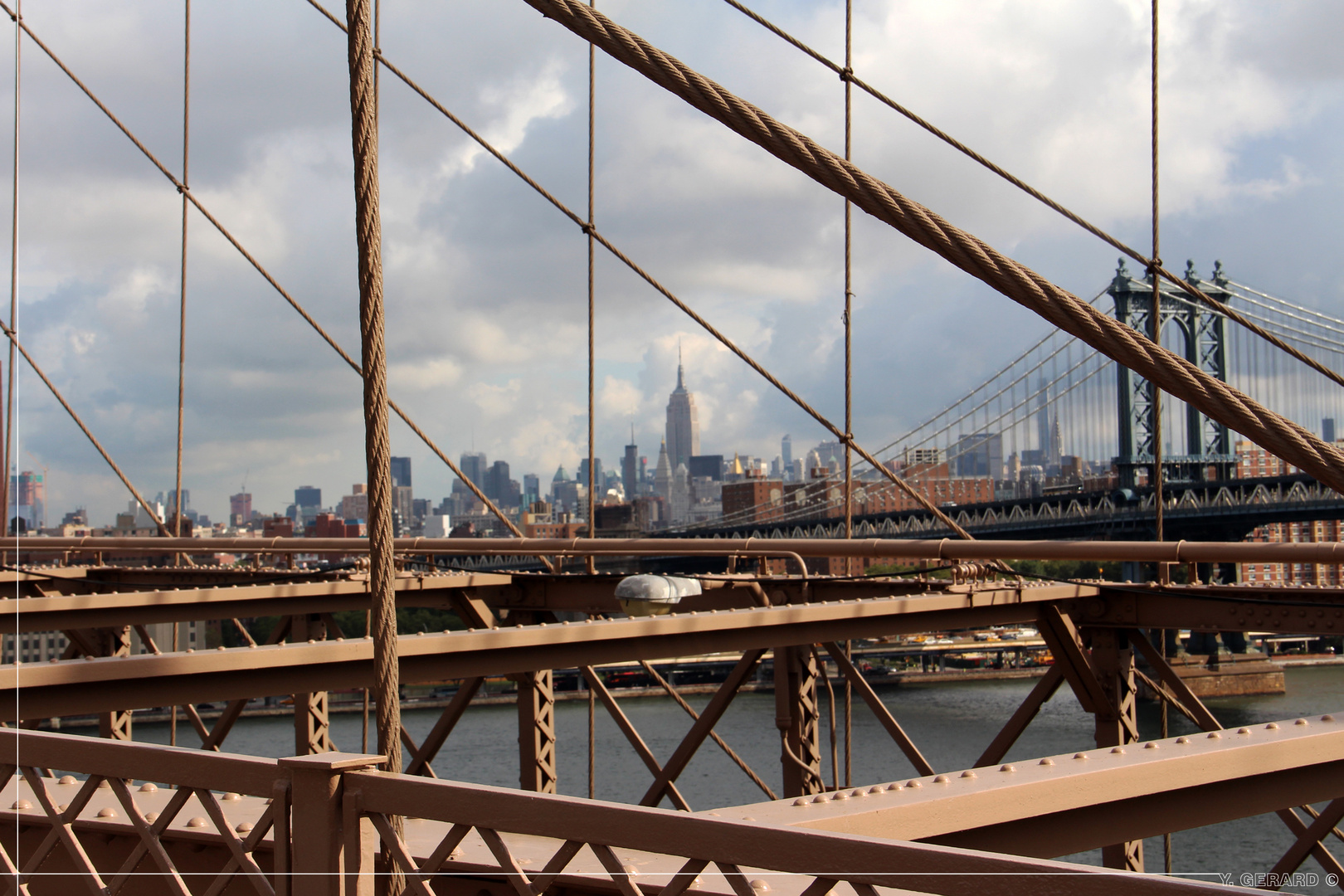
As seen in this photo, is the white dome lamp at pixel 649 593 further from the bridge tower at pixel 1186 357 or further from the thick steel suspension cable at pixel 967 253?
the bridge tower at pixel 1186 357

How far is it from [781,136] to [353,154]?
3.74ft

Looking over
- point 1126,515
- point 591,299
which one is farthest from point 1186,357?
point 591,299

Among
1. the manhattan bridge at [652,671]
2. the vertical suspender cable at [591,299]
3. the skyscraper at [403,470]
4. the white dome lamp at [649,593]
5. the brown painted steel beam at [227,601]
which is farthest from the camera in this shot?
the skyscraper at [403,470]

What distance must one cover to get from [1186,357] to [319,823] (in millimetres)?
35590

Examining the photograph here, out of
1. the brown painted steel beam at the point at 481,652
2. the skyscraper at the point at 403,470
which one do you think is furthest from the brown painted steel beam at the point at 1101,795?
the skyscraper at the point at 403,470

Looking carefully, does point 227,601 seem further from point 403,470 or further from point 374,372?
point 403,470

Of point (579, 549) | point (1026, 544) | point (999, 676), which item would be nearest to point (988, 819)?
point (1026, 544)

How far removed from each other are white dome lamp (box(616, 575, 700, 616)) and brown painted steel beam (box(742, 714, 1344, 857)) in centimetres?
291

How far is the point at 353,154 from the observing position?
2672mm

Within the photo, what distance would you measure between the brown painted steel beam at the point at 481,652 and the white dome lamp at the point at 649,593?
0.93 feet

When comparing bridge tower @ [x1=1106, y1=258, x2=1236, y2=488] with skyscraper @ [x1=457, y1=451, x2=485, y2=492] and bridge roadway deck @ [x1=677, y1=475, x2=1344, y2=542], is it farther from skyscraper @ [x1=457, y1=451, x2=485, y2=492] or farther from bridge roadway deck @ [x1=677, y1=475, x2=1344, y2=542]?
skyscraper @ [x1=457, y1=451, x2=485, y2=492]

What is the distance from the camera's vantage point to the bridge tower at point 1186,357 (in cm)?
3297

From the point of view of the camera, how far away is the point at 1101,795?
2.90m

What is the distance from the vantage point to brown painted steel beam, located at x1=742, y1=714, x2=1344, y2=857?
8.61 ft
